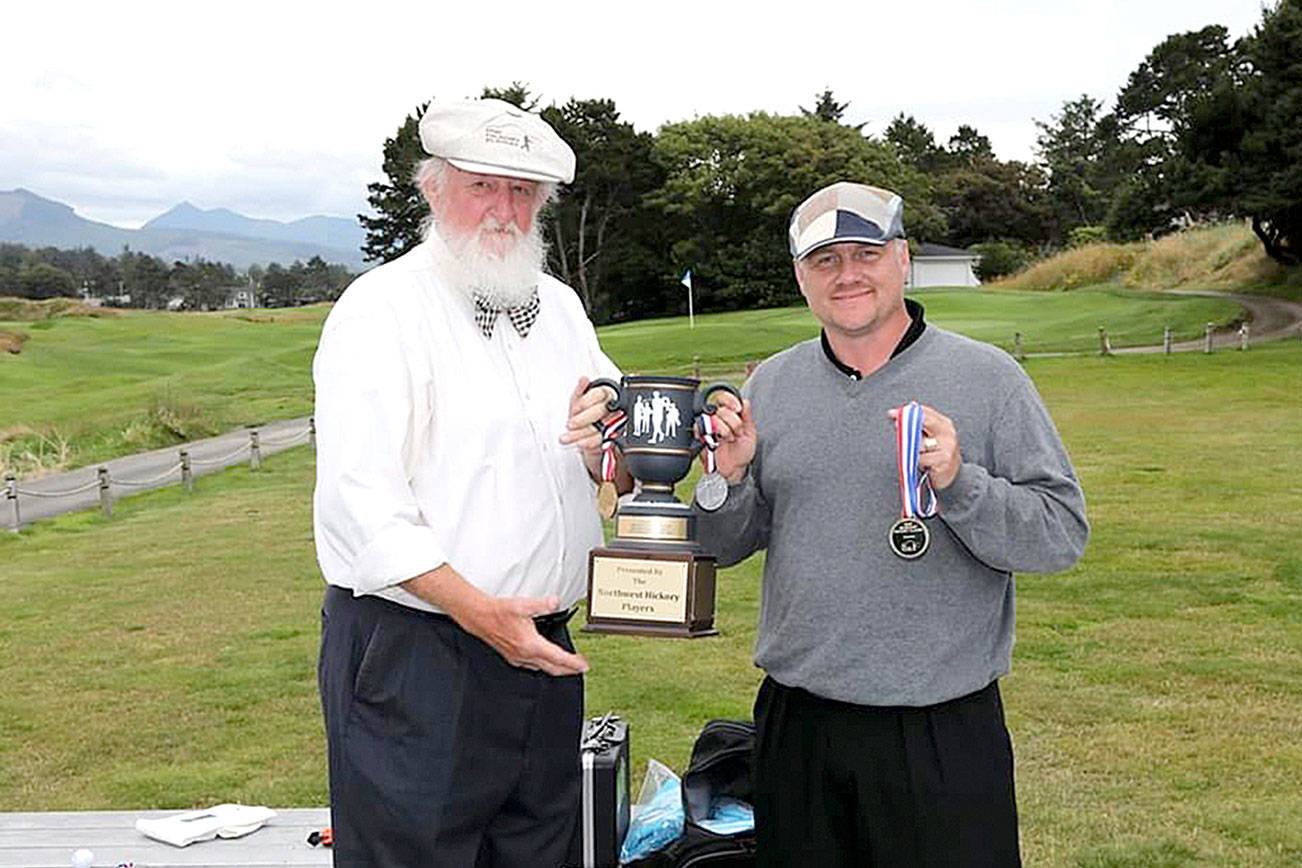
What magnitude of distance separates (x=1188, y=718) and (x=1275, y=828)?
1375mm

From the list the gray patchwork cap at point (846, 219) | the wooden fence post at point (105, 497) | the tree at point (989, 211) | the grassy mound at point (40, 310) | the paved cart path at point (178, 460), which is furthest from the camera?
the tree at point (989, 211)

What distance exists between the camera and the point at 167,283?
3393 inches

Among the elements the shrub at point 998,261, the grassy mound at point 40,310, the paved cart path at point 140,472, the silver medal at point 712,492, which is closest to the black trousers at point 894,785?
the silver medal at point 712,492

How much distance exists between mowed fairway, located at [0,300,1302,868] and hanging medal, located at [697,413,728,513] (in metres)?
2.52

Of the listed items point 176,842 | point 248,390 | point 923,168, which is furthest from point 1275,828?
point 923,168

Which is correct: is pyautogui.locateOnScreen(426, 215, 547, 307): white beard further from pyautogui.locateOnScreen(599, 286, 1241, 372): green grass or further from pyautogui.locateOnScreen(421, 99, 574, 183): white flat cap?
pyautogui.locateOnScreen(599, 286, 1241, 372): green grass

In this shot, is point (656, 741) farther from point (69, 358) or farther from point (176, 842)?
point (69, 358)

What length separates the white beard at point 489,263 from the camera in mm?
2725

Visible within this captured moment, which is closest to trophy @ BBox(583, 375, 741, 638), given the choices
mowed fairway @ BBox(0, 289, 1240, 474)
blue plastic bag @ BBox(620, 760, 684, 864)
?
blue plastic bag @ BBox(620, 760, 684, 864)

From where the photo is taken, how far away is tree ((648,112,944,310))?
5084 cm

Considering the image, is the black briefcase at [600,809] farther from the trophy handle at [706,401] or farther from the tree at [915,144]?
the tree at [915,144]

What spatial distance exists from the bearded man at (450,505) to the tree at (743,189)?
4763 cm

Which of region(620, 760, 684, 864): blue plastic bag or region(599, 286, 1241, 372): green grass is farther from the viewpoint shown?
region(599, 286, 1241, 372): green grass

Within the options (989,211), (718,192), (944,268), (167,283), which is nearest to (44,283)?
(167,283)
